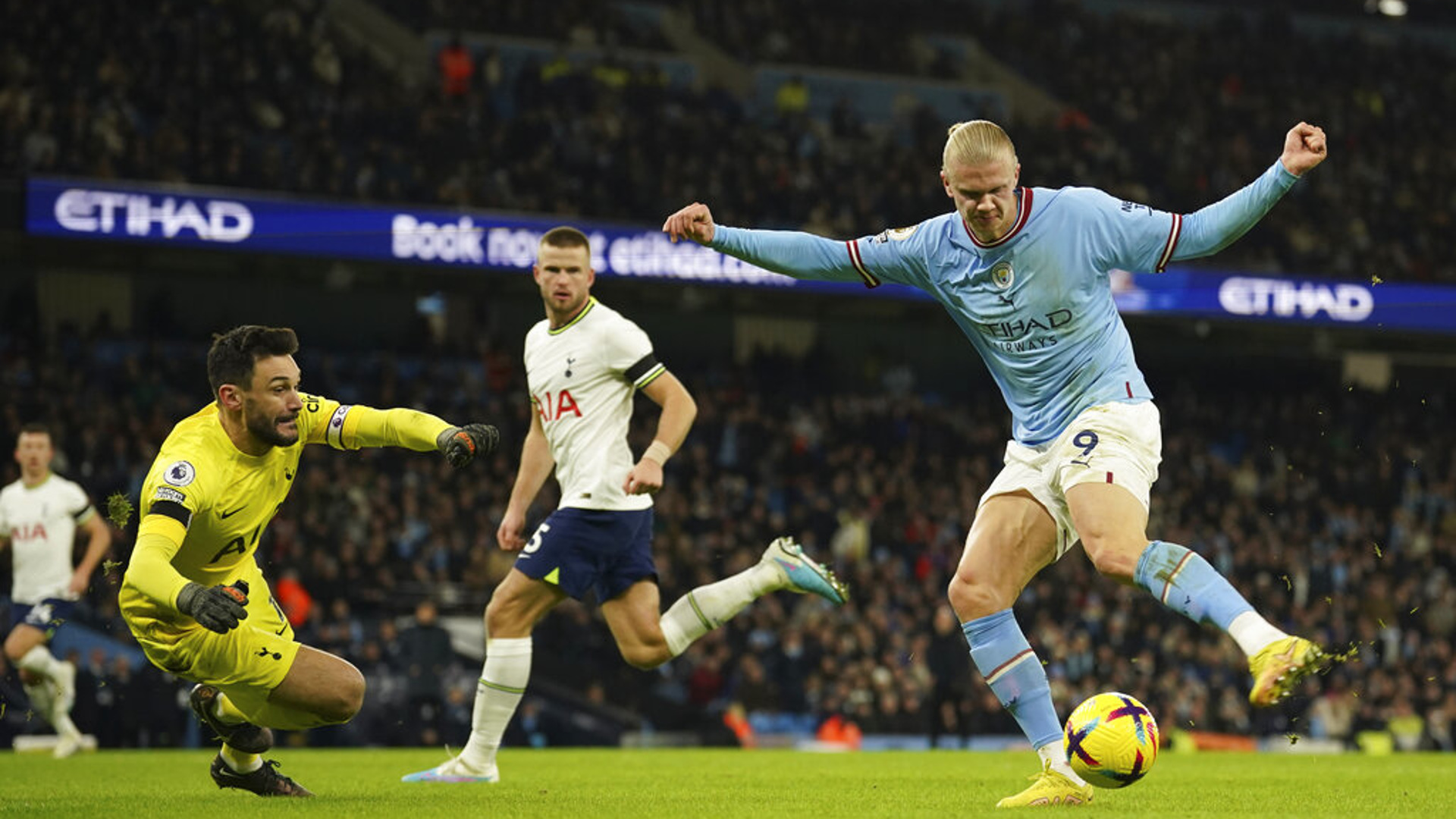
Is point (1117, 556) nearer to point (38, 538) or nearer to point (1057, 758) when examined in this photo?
point (1057, 758)

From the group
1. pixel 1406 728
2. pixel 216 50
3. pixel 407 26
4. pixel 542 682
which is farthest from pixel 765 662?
pixel 407 26

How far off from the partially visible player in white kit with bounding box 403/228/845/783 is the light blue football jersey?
1965 millimetres

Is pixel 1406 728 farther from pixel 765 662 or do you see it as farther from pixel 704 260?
pixel 704 260

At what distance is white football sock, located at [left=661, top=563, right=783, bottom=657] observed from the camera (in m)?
8.82

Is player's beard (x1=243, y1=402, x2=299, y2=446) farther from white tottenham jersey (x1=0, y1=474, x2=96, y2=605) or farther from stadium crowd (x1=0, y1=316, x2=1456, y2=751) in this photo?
stadium crowd (x1=0, y1=316, x2=1456, y2=751)

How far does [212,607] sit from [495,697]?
2.81 m

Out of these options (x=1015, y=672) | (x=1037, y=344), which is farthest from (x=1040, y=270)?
(x=1015, y=672)

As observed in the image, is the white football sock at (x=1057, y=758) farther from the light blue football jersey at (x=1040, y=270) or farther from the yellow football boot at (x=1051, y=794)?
the light blue football jersey at (x=1040, y=270)

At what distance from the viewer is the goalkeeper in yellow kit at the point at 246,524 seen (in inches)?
250

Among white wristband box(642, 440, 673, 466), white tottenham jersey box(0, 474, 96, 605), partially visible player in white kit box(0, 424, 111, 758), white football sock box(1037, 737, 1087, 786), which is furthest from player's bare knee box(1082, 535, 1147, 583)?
white tottenham jersey box(0, 474, 96, 605)

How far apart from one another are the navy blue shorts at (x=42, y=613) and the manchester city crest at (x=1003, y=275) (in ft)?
28.0

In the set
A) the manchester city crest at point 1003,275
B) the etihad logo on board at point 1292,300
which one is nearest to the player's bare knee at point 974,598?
the manchester city crest at point 1003,275

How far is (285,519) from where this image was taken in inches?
761

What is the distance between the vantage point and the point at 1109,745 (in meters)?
5.83
